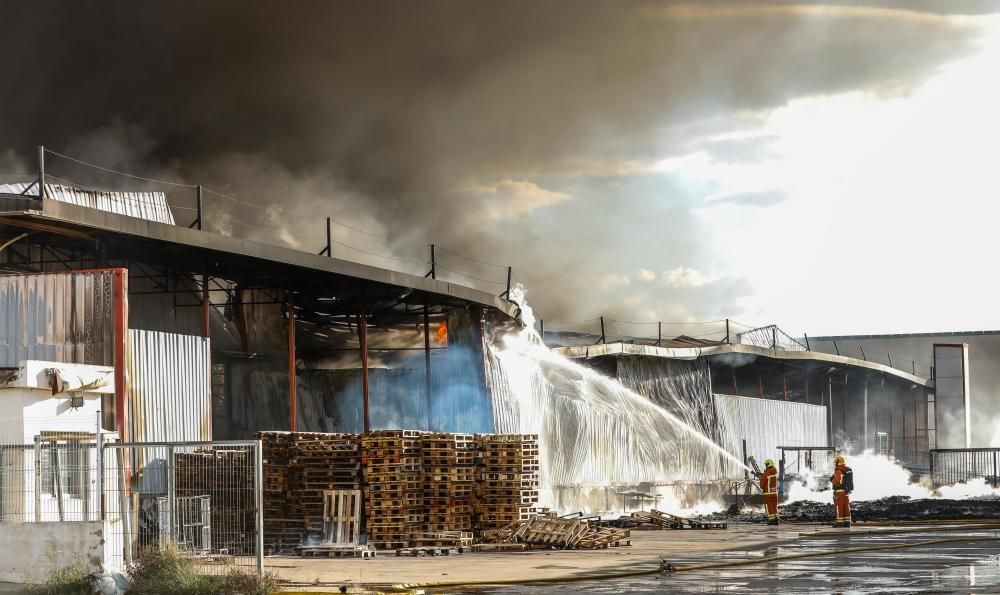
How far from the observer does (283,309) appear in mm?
34375

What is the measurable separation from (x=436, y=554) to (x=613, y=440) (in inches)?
545

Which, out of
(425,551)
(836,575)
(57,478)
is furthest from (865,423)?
(57,478)

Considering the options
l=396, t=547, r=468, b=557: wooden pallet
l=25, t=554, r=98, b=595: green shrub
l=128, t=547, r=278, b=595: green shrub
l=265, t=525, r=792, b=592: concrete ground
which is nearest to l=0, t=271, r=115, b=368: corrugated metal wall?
l=265, t=525, r=792, b=592: concrete ground

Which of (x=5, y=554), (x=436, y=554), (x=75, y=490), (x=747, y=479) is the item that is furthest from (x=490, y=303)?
(x=5, y=554)

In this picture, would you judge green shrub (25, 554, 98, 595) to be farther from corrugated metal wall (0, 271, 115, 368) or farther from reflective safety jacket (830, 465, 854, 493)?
reflective safety jacket (830, 465, 854, 493)

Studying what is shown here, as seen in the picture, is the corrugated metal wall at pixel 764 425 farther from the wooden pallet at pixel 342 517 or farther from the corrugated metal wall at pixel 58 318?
the corrugated metal wall at pixel 58 318

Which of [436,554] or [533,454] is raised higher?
[533,454]

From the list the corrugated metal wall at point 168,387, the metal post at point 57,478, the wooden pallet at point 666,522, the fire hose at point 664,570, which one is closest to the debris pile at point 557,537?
the fire hose at point 664,570

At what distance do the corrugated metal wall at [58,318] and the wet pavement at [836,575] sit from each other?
1093cm

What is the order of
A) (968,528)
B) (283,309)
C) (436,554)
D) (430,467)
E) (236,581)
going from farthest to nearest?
(283,309), (968,528), (430,467), (436,554), (236,581)

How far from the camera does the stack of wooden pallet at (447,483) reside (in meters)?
23.5

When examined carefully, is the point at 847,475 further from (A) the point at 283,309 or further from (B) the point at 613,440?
(A) the point at 283,309

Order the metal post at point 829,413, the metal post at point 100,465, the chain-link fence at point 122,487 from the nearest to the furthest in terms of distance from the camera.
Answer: the metal post at point 100,465 < the chain-link fence at point 122,487 < the metal post at point 829,413

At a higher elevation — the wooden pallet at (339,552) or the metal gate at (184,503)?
the metal gate at (184,503)
